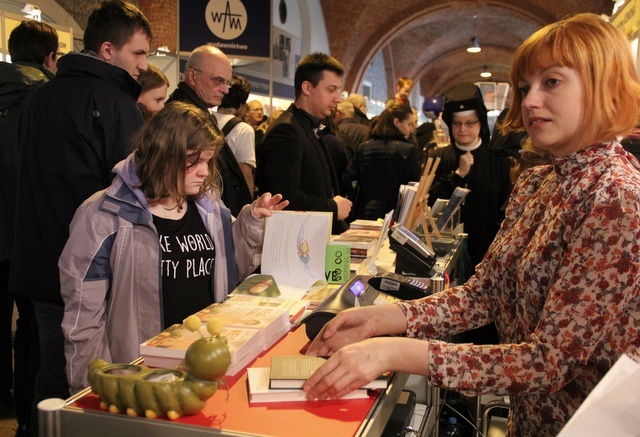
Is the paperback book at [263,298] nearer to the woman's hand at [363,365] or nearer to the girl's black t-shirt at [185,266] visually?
the girl's black t-shirt at [185,266]

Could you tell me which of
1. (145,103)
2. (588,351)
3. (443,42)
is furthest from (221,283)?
(443,42)

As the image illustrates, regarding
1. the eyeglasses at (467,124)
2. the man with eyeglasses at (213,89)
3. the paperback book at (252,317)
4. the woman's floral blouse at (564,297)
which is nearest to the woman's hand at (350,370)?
the woman's floral blouse at (564,297)

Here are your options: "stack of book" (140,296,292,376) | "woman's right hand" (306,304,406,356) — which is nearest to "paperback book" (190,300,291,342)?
"stack of book" (140,296,292,376)

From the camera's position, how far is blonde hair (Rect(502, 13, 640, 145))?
1319 millimetres

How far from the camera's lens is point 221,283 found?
2203mm

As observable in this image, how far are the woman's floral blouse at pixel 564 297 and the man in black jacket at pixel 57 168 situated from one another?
5.24 ft

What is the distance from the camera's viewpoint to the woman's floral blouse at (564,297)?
1.21m

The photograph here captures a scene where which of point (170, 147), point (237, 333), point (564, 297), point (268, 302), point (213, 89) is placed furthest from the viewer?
point (213, 89)

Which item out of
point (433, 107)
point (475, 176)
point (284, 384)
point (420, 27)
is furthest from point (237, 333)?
point (420, 27)

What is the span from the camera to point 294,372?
1.40 m

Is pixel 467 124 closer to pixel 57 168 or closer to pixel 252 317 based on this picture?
pixel 57 168

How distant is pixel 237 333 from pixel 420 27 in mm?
17686

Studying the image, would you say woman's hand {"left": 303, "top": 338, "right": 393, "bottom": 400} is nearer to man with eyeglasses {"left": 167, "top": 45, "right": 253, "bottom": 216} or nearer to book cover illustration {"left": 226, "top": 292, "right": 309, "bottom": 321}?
book cover illustration {"left": 226, "top": 292, "right": 309, "bottom": 321}

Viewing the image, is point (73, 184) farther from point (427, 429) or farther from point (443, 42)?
point (443, 42)
